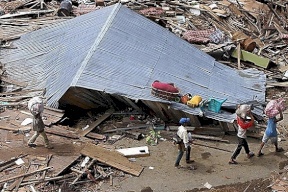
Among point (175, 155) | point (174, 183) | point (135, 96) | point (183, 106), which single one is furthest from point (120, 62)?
point (174, 183)

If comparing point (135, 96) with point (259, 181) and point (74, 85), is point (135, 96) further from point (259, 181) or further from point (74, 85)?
point (259, 181)

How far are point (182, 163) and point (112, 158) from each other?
1804mm

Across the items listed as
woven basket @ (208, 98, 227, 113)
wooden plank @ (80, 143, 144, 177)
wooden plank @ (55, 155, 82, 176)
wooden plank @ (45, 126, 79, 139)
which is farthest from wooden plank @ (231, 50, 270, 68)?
wooden plank @ (55, 155, 82, 176)

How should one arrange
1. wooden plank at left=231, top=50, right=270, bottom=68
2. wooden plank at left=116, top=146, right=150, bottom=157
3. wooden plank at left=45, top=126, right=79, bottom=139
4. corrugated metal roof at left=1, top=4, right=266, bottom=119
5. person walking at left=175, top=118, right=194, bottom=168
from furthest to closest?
wooden plank at left=231, top=50, right=270, bottom=68
corrugated metal roof at left=1, top=4, right=266, bottom=119
wooden plank at left=45, top=126, right=79, bottom=139
wooden plank at left=116, top=146, right=150, bottom=157
person walking at left=175, top=118, right=194, bottom=168

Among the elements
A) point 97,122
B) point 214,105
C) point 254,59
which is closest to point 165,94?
point 214,105

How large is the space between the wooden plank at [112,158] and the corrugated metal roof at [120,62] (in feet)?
5.45

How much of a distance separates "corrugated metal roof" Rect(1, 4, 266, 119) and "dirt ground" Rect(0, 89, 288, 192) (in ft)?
3.66

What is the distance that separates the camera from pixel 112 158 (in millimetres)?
12242

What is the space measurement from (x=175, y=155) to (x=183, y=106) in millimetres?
1350

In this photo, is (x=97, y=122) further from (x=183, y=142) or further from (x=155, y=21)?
(x=155, y=21)

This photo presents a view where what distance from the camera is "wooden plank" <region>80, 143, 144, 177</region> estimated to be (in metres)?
12.1

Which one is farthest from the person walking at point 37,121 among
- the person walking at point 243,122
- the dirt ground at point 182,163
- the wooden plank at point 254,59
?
the wooden plank at point 254,59

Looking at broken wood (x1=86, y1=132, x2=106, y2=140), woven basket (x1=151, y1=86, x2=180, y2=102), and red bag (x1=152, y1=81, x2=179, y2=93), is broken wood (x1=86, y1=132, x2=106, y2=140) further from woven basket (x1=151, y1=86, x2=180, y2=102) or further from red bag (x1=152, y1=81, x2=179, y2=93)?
red bag (x1=152, y1=81, x2=179, y2=93)

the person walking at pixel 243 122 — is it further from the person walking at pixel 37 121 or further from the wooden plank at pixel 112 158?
the person walking at pixel 37 121
